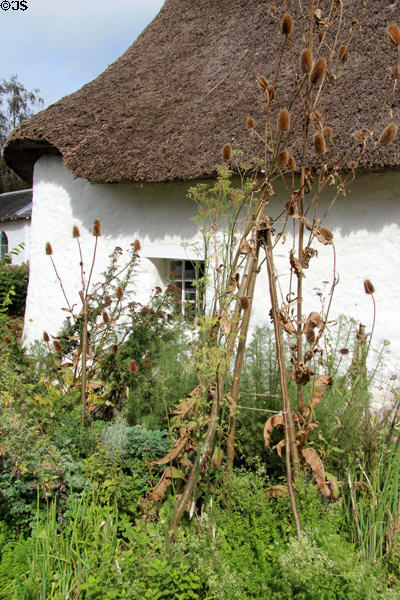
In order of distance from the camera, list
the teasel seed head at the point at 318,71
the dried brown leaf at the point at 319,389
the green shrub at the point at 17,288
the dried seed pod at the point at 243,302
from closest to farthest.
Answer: the teasel seed head at the point at 318,71, the dried seed pod at the point at 243,302, the dried brown leaf at the point at 319,389, the green shrub at the point at 17,288

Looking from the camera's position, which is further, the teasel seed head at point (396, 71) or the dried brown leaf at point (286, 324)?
the dried brown leaf at point (286, 324)

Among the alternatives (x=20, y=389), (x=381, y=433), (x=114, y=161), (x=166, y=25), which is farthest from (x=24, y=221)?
(x=381, y=433)

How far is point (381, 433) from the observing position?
2207 millimetres

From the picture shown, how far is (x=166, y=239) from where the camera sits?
487cm

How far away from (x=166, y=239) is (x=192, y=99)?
164 cm

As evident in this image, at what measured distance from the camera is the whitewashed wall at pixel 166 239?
373 centimetres

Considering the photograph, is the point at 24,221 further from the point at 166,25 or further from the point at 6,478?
the point at 6,478

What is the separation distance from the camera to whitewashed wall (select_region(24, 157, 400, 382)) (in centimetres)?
373

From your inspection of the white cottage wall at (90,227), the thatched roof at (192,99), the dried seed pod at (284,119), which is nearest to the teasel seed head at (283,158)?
the dried seed pod at (284,119)

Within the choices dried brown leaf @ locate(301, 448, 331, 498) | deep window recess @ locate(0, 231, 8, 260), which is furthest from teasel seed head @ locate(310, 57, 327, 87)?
deep window recess @ locate(0, 231, 8, 260)

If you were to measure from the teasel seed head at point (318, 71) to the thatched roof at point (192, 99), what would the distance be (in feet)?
5.72

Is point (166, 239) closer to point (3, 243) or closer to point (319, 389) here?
point (319, 389)

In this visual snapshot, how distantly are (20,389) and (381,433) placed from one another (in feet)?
6.74

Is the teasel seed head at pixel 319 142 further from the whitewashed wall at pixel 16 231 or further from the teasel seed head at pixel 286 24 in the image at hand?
the whitewashed wall at pixel 16 231
